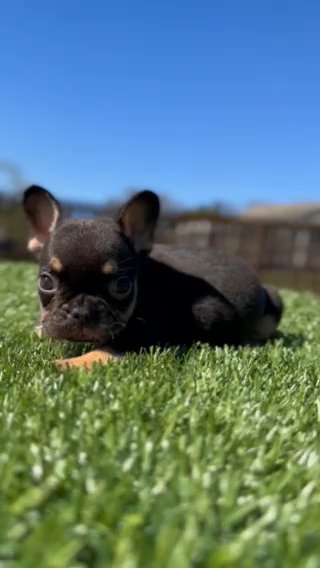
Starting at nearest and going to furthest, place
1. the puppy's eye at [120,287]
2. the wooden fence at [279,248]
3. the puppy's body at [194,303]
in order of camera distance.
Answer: the puppy's eye at [120,287]
the puppy's body at [194,303]
the wooden fence at [279,248]

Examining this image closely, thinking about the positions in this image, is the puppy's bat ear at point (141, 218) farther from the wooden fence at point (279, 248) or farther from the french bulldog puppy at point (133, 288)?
the wooden fence at point (279, 248)

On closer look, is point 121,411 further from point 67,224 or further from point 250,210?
point 250,210

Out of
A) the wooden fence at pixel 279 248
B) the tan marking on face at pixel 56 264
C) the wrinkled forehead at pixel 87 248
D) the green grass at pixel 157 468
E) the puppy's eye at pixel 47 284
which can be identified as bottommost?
the wooden fence at pixel 279 248

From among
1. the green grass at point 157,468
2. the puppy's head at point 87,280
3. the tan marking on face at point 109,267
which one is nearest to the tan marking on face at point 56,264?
the puppy's head at point 87,280

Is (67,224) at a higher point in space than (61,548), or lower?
higher

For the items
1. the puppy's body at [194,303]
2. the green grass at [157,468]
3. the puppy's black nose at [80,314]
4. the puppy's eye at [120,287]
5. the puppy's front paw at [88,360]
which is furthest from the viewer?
the puppy's body at [194,303]

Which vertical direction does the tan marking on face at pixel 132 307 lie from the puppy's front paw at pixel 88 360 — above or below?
above

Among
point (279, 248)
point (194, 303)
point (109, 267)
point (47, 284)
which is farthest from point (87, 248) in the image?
point (279, 248)

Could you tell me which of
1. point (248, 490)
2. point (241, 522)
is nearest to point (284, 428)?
point (248, 490)
